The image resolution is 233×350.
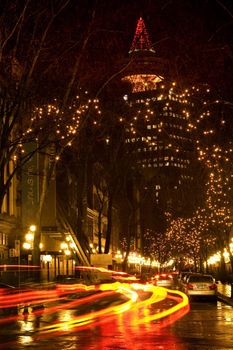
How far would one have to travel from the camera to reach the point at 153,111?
140 ft

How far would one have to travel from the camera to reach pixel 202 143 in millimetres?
35531

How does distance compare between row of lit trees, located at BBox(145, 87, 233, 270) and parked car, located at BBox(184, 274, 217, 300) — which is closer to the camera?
row of lit trees, located at BBox(145, 87, 233, 270)

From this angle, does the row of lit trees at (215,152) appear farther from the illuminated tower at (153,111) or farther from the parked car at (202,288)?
the parked car at (202,288)

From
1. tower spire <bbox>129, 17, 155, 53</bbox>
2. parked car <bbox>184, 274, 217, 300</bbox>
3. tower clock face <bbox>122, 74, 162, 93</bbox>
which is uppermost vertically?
Answer: tower clock face <bbox>122, 74, 162, 93</bbox>

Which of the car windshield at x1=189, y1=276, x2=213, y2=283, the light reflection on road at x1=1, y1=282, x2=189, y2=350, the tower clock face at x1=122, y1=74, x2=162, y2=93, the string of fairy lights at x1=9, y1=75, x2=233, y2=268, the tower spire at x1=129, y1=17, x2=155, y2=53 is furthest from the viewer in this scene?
the car windshield at x1=189, y1=276, x2=213, y2=283

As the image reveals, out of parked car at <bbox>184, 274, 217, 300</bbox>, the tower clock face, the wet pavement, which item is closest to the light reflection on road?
the wet pavement

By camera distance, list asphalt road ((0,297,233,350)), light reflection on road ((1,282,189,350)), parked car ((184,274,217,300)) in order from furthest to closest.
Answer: parked car ((184,274,217,300))
light reflection on road ((1,282,189,350))
asphalt road ((0,297,233,350))

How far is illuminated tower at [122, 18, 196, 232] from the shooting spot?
28127 mm

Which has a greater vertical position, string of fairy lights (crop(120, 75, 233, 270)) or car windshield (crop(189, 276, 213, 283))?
string of fairy lights (crop(120, 75, 233, 270))

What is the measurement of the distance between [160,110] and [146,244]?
81.6 meters

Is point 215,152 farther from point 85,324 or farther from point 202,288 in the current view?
point 85,324

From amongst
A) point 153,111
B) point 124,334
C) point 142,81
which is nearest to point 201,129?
point 142,81

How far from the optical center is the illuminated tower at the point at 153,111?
92.3 ft

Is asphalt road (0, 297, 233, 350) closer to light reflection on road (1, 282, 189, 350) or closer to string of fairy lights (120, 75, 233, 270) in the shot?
light reflection on road (1, 282, 189, 350)
